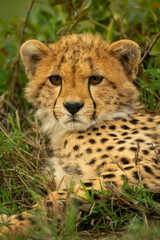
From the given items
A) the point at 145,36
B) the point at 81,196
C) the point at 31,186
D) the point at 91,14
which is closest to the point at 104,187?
the point at 81,196

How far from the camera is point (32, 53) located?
7.82 feet

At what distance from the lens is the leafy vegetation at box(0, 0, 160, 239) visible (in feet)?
4.95

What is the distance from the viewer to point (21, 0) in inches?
302

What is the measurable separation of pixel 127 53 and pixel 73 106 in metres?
0.55

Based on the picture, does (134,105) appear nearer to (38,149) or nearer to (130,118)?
(130,118)

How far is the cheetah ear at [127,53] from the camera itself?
7.27 ft

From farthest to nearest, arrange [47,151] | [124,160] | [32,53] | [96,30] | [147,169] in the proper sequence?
[96,30], [47,151], [32,53], [124,160], [147,169]

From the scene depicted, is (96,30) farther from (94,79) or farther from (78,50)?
(94,79)

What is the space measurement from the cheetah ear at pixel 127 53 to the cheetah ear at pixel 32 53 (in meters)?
0.45

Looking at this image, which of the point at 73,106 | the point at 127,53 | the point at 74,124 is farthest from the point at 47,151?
the point at 127,53

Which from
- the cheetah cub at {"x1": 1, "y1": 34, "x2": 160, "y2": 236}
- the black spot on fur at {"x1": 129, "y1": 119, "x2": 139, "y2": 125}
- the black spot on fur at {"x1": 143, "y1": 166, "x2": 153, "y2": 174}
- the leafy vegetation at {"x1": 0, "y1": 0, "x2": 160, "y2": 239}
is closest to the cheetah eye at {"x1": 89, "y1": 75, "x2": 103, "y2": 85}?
the cheetah cub at {"x1": 1, "y1": 34, "x2": 160, "y2": 236}

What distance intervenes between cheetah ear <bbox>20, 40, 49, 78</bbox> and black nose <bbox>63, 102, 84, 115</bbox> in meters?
0.53

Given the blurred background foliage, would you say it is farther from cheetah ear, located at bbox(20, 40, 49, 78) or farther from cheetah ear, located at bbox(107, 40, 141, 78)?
cheetah ear, located at bbox(107, 40, 141, 78)

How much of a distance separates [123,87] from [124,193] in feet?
2.79
